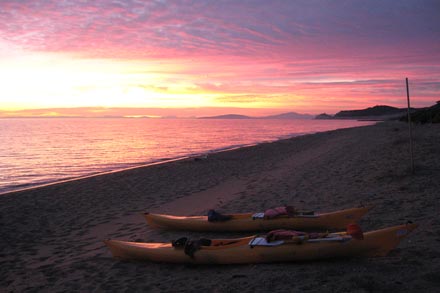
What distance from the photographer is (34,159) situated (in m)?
25.4

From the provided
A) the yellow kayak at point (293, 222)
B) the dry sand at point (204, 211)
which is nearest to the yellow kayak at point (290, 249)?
the dry sand at point (204, 211)

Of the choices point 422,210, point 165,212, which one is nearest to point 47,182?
point 165,212

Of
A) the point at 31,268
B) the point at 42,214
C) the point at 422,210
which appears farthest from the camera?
the point at 42,214

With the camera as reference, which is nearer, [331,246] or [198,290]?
[198,290]

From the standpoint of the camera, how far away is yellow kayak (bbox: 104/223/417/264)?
5.11 m

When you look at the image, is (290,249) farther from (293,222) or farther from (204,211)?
(204,211)

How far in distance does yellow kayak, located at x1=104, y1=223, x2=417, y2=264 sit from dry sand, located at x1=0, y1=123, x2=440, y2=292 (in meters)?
0.12

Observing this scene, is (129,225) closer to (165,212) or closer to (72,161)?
(165,212)

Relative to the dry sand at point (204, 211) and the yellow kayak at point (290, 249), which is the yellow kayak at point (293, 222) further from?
the yellow kayak at point (290, 249)

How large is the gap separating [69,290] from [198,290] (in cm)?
202

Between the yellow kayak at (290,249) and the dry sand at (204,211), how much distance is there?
121 mm

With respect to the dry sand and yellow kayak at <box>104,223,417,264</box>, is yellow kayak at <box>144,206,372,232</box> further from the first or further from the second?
yellow kayak at <box>104,223,417,264</box>

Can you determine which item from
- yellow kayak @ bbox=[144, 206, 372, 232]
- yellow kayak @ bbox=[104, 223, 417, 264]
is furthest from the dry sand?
yellow kayak @ bbox=[144, 206, 372, 232]

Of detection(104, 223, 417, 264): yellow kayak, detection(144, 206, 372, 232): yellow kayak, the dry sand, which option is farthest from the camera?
detection(144, 206, 372, 232): yellow kayak
